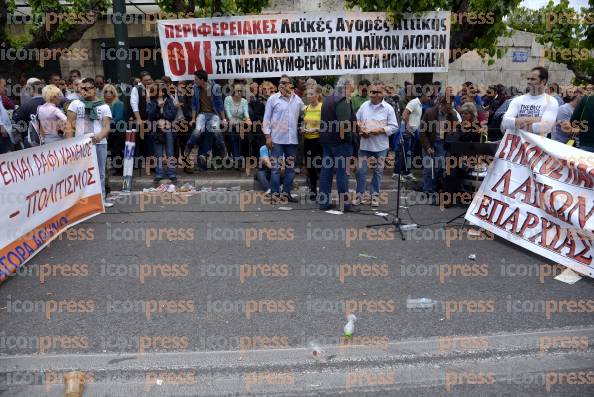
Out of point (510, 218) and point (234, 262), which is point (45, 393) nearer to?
point (234, 262)

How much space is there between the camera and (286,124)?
29.4ft

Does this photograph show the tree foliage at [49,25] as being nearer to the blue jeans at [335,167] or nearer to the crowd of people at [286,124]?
the crowd of people at [286,124]

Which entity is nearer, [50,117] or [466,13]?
[50,117]

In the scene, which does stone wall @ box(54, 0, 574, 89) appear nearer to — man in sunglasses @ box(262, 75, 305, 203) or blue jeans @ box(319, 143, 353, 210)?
man in sunglasses @ box(262, 75, 305, 203)

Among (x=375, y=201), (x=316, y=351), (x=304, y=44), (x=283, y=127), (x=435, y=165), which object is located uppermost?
(x=304, y=44)

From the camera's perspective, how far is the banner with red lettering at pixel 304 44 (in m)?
10.6

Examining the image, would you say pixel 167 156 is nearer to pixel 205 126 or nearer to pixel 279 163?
pixel 205 126

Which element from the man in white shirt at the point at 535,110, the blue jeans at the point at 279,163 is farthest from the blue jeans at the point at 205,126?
the man in white shirt at the point at 535,110

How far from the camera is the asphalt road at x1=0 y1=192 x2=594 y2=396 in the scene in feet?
12.7

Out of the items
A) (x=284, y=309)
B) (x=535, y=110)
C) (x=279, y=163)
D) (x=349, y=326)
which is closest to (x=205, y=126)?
(x=279, y=163)

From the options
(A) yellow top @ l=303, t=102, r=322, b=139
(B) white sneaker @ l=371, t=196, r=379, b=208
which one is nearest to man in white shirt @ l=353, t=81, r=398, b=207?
(B) white sneaker @ l=371, t=196, r=379, b=208

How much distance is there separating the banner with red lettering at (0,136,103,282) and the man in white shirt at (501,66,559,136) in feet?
19.3

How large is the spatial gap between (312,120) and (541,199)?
381 cm

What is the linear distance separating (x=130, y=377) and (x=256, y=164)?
7.68m
